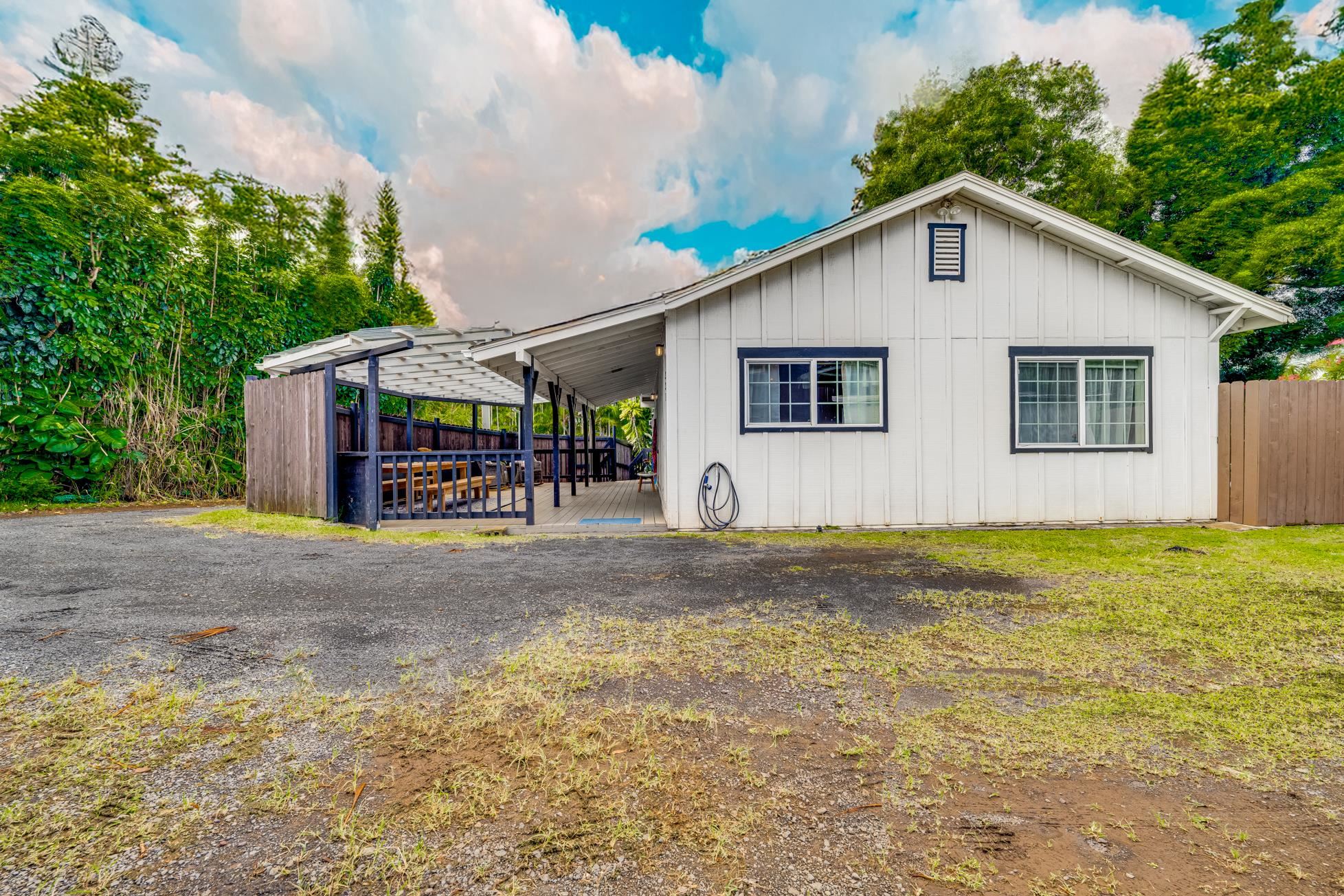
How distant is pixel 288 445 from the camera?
26.2ft

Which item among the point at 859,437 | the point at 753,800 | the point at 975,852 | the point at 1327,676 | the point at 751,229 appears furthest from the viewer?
the point at 751,229

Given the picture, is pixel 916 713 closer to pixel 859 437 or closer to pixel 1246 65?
pixel 859 437

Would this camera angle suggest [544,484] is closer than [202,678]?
No

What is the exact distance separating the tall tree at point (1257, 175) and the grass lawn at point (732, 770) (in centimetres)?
1549

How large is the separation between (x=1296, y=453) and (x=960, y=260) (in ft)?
15.6

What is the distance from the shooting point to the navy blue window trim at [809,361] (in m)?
7.02

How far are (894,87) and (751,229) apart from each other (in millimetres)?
10938

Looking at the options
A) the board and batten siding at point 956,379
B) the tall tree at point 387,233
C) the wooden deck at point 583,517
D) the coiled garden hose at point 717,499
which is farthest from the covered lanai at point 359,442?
the tall tree at point 387,233

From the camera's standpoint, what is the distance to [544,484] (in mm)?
15344

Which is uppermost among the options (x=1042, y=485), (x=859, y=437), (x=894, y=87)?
(x=894, y=87)

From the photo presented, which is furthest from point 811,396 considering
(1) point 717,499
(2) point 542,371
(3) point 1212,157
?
(3) point 1212,157

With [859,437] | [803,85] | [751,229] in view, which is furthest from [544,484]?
[751,229]

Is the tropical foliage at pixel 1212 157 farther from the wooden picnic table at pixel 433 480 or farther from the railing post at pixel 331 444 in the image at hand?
the railing post at pixel 331 444

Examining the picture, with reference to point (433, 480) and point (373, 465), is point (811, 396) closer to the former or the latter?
point (373, 465)
